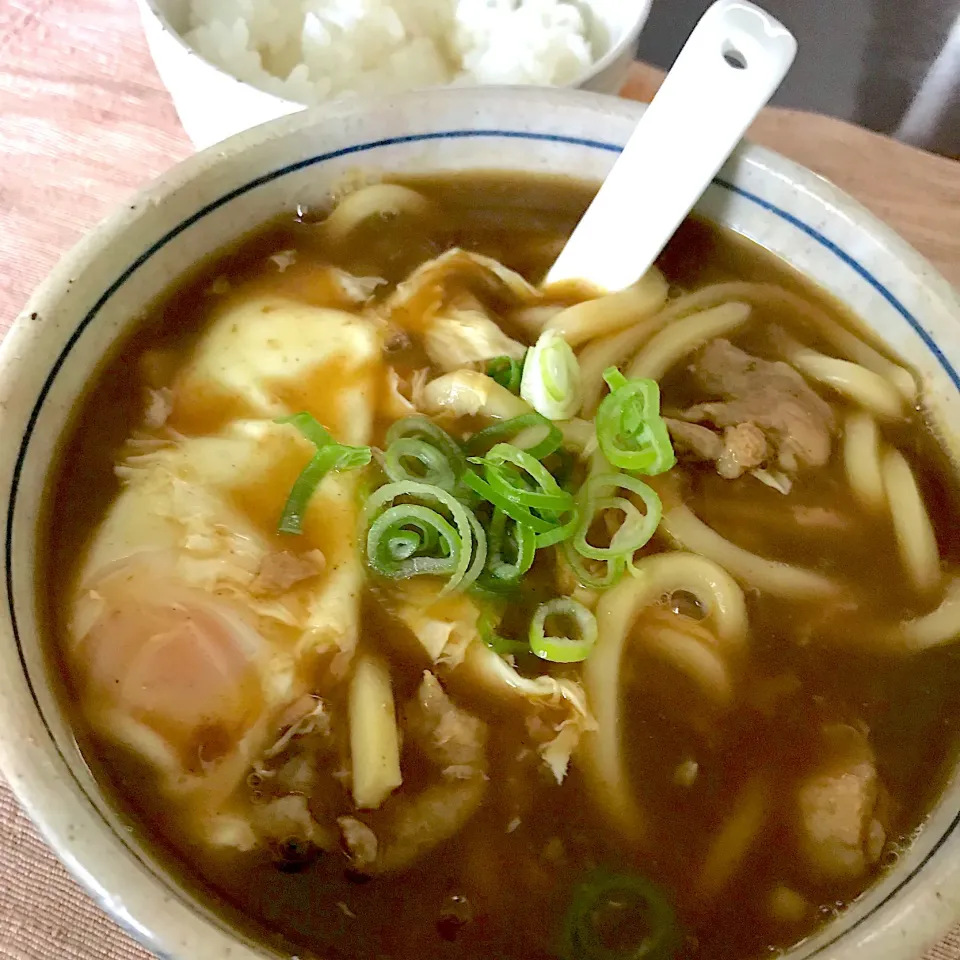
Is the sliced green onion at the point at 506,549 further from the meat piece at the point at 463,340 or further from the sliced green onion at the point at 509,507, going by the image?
the meat piece at the point at 463,340

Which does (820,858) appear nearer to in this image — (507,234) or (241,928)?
(241,928)

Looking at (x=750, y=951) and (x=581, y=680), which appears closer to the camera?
(x=750, y=951)

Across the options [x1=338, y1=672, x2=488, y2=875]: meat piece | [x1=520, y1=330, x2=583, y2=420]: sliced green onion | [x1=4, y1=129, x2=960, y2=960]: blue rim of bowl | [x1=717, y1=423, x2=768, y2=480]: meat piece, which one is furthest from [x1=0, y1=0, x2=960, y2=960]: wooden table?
[x1=338, y1=672, x2=488, y2=875]: meat piece

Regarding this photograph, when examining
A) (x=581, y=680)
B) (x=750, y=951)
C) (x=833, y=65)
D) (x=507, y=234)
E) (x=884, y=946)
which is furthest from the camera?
(x=833, y=65)

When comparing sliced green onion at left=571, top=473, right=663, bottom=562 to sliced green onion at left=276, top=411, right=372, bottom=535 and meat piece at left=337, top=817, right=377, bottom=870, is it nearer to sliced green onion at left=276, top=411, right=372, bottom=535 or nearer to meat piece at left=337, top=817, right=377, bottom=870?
sliced green onion at left=276, top=411, right=372, bottom=535

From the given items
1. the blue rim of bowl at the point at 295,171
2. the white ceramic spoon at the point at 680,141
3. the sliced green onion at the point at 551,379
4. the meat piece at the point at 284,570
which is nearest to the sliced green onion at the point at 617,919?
Answer: the blue rim of bowl at the point at 295,171

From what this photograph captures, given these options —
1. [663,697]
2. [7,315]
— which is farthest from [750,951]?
[7,315]
